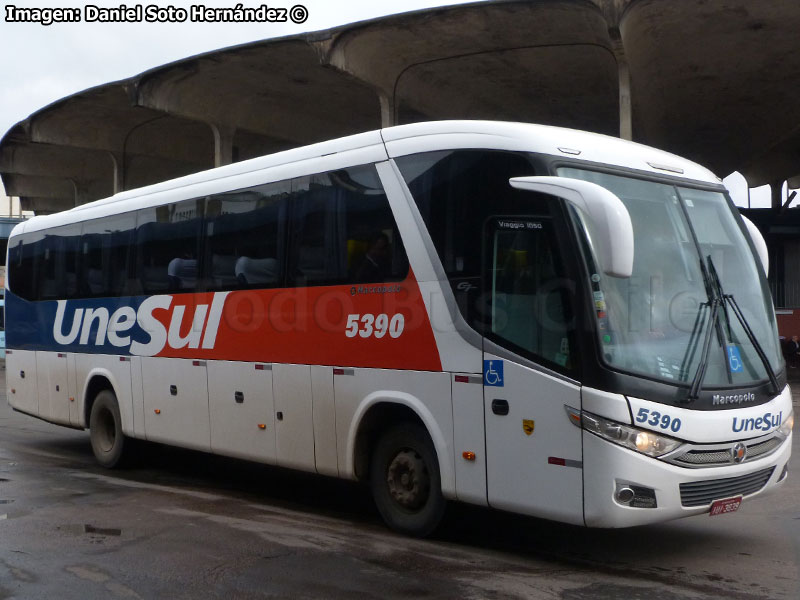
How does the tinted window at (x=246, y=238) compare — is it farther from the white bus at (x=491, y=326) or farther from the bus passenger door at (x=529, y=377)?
the bus passenger door at (x=529, y=377)

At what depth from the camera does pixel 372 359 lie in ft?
26.8

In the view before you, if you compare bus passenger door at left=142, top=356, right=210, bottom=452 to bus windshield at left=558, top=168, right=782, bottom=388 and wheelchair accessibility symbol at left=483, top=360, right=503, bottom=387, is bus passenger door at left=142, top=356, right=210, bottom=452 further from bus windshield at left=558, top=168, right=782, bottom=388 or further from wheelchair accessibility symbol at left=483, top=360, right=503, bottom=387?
bus windshield at left=558, top=168, right=782, bottom=388

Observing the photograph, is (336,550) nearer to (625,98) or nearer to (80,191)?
(625,98)

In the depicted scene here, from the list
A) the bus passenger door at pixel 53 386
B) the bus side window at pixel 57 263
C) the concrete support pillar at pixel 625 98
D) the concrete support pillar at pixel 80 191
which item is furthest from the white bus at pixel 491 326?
the concrete support pillar at pixel 80 191

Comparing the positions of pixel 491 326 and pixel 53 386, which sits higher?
pixel 491 326

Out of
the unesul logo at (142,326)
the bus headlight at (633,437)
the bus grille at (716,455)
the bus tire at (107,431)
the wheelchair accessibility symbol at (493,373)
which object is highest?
the unesul logo at (142,326)

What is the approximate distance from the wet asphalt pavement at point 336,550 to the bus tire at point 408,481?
0.15 meters

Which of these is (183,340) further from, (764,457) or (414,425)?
(764,457)

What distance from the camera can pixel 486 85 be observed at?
101ft

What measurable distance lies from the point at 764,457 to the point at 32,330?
10.4 metres

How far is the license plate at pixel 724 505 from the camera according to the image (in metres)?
6.73

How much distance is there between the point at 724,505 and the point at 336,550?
2.78 meters

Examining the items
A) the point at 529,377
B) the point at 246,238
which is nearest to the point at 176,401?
the point at 246,238

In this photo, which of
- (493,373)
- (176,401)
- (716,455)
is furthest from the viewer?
(176,401)
